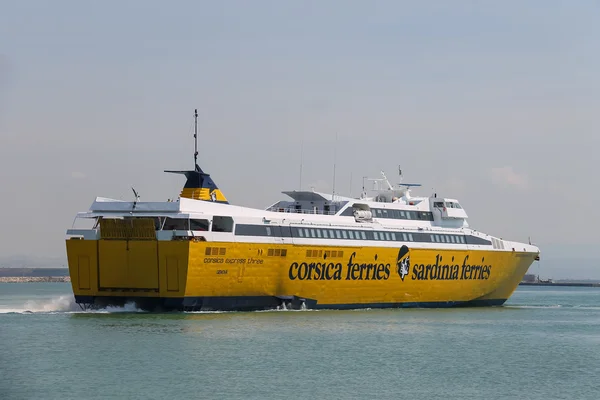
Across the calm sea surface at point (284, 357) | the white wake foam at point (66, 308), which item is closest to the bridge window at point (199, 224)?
the calm sea surface at point (284, 357)

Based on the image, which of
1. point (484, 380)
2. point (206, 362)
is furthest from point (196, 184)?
point (484, 380)

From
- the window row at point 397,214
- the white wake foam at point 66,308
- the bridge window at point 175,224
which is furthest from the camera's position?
the window row at point 397,214

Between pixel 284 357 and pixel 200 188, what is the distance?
1818cm

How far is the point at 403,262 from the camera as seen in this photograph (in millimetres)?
60094

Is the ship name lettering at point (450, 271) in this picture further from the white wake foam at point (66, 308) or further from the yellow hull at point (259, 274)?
the white wake foam at point (66, 308)

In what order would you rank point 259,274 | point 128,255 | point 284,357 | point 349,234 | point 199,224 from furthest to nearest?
point 349,234 < point 259,274 < point 199,224 < point 128,255 < point 284,357

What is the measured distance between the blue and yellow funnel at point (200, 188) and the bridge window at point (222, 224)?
2.81m

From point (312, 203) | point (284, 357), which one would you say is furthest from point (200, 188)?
point (284, 357)

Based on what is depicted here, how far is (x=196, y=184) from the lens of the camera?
53.7m

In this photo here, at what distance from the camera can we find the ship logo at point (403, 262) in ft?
196

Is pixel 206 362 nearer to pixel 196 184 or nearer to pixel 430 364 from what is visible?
pixel 430 364

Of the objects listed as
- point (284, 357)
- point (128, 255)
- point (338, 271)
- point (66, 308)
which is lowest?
point (284, 357)

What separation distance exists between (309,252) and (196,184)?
682 centimetres

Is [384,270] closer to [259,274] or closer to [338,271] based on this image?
[338,271]
